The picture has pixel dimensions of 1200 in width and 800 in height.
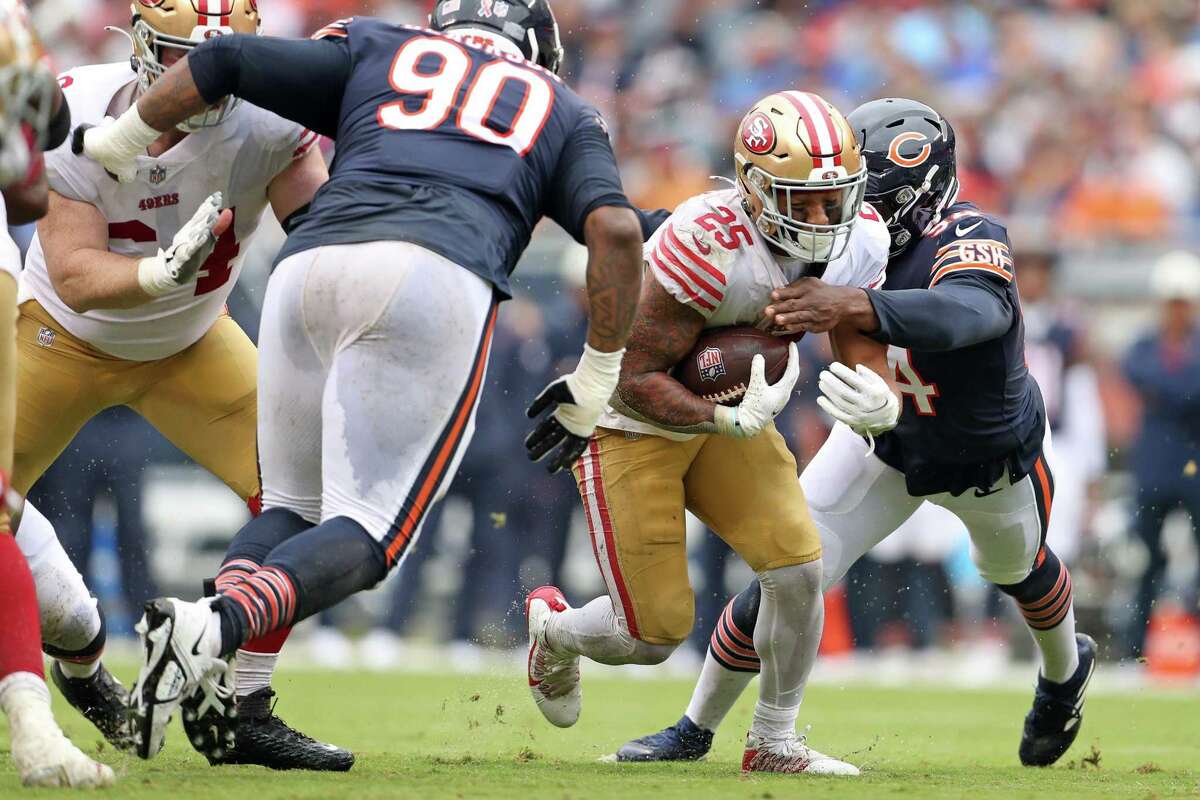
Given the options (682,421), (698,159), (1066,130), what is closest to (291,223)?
(682,421)

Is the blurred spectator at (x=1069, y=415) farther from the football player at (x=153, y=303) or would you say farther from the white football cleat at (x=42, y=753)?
the white football cleat at (x=42, y=753)

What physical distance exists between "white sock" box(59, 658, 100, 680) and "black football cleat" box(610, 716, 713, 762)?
66.2 inches

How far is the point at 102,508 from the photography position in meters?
10.5

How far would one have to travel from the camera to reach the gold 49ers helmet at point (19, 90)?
3658mm

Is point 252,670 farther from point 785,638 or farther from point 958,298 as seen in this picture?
point 958,298

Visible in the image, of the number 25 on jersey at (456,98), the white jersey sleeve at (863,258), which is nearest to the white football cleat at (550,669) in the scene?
the white jersey sleeve at (863,258)

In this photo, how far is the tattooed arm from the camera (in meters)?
4.80

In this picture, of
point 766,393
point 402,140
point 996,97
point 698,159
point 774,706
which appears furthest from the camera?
point 996,97

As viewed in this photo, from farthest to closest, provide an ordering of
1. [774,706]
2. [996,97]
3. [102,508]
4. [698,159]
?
[996,97] → [698,159] → [102,508] → [774,706]

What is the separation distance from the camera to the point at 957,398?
5.43m

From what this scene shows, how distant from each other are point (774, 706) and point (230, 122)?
2401 mm

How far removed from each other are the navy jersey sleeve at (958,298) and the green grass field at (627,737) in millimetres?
1259

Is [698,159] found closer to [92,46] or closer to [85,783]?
[92,46]

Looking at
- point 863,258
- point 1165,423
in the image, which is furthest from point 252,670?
point 1165,423
